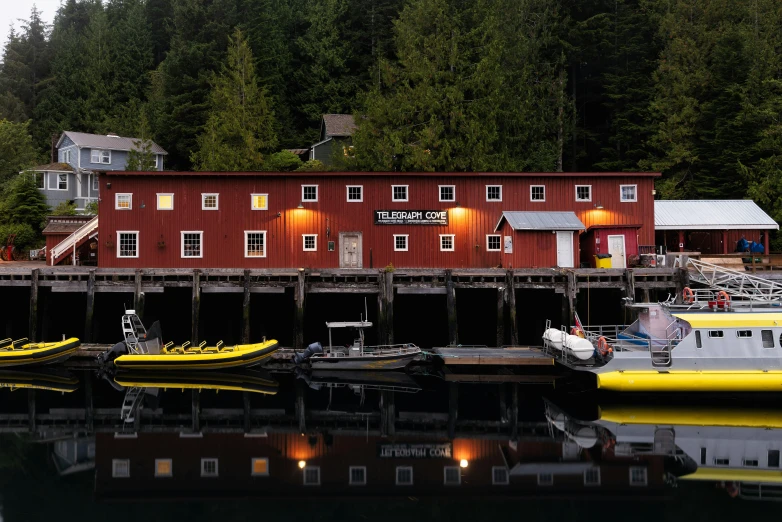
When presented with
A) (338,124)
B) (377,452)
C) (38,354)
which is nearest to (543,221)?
(377,452)

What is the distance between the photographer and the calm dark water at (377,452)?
1619 centimetres

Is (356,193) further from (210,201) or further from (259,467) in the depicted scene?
(259,467)

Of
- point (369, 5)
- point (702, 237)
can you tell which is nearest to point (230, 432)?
point (702, 237)

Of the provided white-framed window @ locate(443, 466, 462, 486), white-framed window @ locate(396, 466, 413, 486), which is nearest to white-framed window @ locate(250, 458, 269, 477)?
white-framed window @ locate(396, 466, 413, 486)

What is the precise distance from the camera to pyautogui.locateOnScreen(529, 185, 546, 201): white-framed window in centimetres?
3928

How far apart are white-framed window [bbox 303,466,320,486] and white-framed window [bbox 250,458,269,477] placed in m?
1.04

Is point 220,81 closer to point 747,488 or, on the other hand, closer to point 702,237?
point 702,237

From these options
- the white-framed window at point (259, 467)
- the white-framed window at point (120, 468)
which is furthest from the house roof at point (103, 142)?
the white-framed window at point (259, 467)

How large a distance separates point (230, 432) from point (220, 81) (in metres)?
45.6

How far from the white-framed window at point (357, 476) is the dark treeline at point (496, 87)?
110 feet

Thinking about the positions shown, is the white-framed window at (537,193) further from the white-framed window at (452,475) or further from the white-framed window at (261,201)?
the white-framed window at (452,475)

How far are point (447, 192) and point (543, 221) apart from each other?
577 centimetres

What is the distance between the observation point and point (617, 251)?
37.3 m

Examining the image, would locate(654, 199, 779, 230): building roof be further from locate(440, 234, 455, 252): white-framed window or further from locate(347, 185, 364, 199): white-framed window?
locate(347, 185, 364, 199): white-framed window
